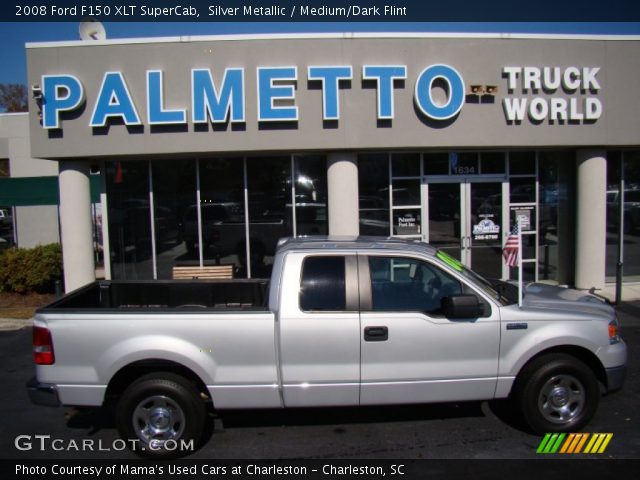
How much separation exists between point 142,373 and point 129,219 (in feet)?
26.0

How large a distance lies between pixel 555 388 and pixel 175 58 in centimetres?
911

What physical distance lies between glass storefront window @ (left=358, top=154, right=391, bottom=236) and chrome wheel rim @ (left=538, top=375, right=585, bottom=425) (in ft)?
23.4

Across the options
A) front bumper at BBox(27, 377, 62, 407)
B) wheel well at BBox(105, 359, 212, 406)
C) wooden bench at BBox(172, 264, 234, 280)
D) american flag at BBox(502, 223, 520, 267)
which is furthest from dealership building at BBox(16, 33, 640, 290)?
front bumper at BBox(27, 377, 62, 407)

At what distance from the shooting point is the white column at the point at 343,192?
11125mm

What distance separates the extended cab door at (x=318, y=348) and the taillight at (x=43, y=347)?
1.88 m

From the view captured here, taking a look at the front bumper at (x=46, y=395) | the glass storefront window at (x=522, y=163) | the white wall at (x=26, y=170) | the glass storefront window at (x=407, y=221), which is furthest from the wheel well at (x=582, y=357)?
the white wall at (x=26, y=170)

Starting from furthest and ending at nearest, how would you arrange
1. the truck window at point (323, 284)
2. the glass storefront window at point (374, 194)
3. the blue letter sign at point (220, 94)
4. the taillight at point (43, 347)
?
1. the glass storefront window at point (374, 194)
2. the blue letter sign at point (220, 94)
3. the truck window at point (323, 284)
4. the taillight at point (43, 347)

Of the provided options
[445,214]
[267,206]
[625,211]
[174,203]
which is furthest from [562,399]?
[625,211]

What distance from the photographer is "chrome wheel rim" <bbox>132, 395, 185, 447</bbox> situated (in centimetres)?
455

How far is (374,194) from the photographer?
1180 cm

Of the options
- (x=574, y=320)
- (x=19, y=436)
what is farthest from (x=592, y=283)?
(x=19, y=436)

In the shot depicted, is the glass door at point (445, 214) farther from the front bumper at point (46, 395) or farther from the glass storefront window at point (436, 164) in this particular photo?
the front bumper at point (46, 395)

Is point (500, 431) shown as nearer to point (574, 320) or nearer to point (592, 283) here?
point (574, 320)

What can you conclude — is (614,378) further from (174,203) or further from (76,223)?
(76,223)
